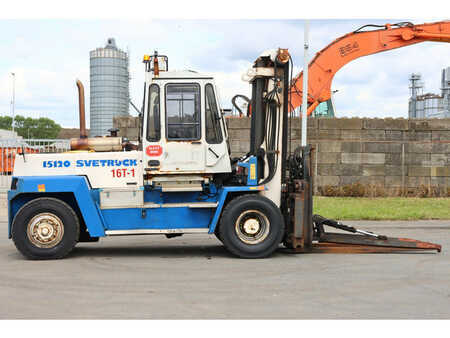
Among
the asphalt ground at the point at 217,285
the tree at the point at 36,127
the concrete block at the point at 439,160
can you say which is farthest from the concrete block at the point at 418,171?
the tree at the point at 36,127

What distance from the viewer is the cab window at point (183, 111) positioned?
901 centimetres

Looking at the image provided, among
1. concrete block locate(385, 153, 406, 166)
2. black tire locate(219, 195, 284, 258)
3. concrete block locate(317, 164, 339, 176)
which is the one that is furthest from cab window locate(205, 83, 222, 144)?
concrete block locate(385, 153, 406, 166)

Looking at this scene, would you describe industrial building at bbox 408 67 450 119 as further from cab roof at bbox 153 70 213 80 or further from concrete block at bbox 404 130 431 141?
cab roof at bbox 153 70 213 80

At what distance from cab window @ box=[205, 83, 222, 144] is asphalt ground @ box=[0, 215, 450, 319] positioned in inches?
77.4

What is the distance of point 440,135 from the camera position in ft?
66.8

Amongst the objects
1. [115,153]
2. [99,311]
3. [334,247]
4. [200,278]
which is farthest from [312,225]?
[99,311]

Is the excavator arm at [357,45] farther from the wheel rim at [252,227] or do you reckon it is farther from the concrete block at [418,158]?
the wheel rim at [252,227]

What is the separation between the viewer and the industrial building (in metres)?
42.3

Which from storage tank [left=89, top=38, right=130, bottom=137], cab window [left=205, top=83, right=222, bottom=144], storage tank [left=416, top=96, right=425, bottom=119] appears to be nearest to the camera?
cab window [left=205, top=83, right=222, bottom=144]

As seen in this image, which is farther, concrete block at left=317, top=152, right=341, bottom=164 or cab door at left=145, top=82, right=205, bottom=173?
concrete block at left=317, top=152, right=341, bottom=164

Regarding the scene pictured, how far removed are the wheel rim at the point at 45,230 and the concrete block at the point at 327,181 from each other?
1268cm

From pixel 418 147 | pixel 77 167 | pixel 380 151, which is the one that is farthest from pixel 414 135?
pixel 77 167

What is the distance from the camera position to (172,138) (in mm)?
8984

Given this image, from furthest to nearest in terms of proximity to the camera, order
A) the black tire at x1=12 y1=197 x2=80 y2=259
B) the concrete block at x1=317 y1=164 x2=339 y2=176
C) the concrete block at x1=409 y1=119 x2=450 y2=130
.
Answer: the concrete block at x1=409 y1=119 x2=450 y2=130 < the concrete block at x1=317 y1=164 x2=339 y2=176 < the black tire at x1=12 y1=197 x2=80 y2=259
